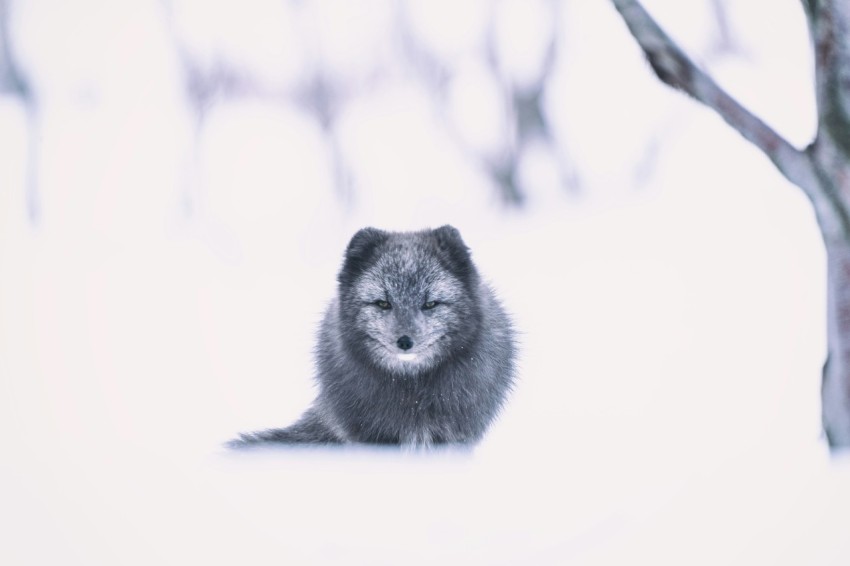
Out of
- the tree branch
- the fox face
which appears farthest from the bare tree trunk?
the fox face

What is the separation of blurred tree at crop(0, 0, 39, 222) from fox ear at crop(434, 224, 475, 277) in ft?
20.4

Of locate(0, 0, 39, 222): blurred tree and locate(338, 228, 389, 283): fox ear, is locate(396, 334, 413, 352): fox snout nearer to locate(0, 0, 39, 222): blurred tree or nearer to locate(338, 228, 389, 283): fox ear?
locate(338, 228, 389, 283): fox ear

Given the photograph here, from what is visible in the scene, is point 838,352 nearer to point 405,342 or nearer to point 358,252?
point 405,342

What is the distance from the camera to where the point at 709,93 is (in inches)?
159

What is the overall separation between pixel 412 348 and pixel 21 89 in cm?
721

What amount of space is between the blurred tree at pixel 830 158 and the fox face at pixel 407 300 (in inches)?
57.9

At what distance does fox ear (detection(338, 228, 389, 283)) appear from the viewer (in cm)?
438

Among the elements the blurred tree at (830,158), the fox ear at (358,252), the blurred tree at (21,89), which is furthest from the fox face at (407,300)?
the blurred tree at (21,89)

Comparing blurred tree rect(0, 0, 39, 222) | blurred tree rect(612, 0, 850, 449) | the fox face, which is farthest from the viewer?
blurred tree rect(0, 0, 39, 222)

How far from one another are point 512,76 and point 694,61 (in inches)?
248

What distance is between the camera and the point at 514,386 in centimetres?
471

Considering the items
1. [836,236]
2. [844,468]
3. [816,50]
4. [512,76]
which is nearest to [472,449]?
[844,468]

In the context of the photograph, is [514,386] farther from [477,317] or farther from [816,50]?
[816,50]

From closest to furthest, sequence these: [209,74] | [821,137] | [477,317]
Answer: [821,137], [477,317], [209,74]
